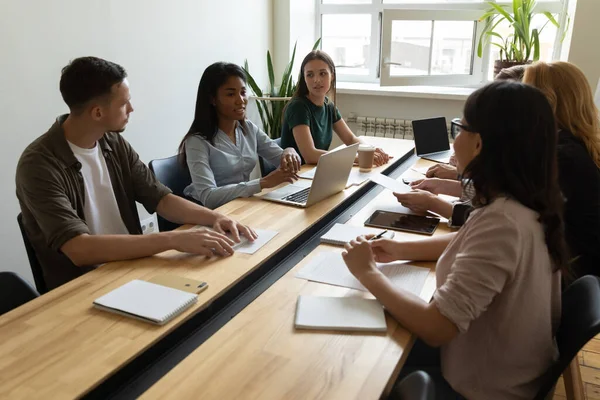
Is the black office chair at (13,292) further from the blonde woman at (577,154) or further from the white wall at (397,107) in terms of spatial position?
the white wall at (397,107)

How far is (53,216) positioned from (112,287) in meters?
0.32

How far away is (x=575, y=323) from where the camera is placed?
1.07 metres

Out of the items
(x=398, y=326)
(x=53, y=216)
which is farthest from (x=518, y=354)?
(x=53, y=216)

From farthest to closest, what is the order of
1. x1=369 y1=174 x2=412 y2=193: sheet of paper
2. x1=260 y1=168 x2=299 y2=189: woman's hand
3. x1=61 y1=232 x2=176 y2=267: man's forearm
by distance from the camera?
x1=260 y1=168 x2=299 y2=189: woman's hand → x1=369 y1=174 x2=412 y2=193: sheet of paper → x1=61 y1=232 x2=176 y2=267: man's forearm

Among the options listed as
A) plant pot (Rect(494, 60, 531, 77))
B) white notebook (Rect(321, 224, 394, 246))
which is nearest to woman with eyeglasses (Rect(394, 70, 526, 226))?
white notebook (Rect(321, 224, 394, 246))

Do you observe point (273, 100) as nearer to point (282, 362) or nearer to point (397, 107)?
point (397, 107)

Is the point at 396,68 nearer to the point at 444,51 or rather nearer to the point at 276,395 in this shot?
the point at 444,51

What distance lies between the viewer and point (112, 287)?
1243mm

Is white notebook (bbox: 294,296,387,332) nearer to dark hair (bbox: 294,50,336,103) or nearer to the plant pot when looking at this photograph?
dark hair (bbox: 294,50,336,103)

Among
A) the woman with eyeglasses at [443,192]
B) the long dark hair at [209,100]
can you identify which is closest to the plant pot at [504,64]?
the woman with eyeglasses at [443,192]

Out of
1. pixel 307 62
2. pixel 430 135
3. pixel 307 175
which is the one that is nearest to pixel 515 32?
pixel 430 135

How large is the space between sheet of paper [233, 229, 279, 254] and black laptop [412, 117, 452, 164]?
4.52ft

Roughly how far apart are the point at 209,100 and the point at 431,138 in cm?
Result: 130

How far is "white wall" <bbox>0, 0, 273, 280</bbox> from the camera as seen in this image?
7.23ft
